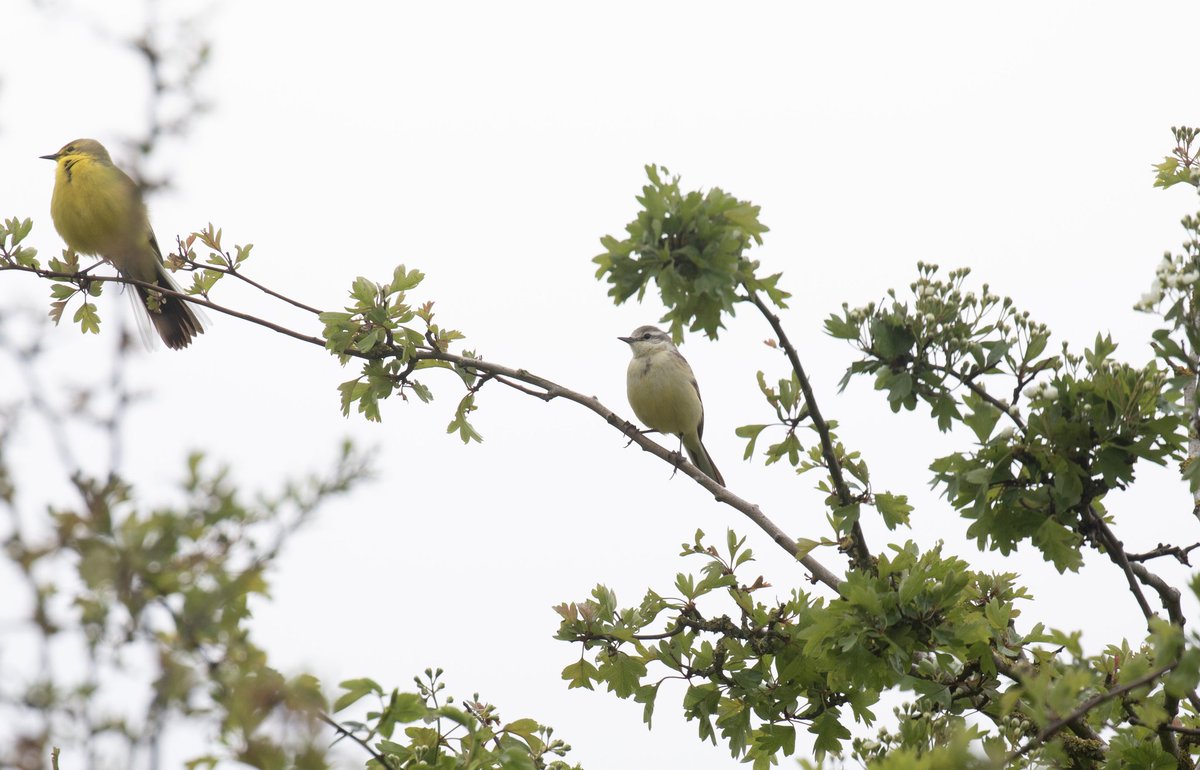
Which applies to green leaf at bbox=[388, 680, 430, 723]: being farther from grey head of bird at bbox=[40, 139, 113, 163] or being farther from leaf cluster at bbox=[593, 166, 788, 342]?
grey head of bird at bbox=[40, 139, 113, 163]

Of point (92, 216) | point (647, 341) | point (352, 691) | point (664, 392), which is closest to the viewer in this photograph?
point (352, 691)

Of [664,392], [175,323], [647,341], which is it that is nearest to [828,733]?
[664,392]

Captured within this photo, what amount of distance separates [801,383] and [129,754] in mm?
3233

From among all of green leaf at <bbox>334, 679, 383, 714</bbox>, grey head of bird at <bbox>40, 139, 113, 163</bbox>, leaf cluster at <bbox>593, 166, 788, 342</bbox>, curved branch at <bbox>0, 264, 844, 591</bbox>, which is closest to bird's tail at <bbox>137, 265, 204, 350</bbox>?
grey head of bird at <bbox>40, 139, 113, 163</bbox>

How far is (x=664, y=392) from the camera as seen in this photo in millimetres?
9586

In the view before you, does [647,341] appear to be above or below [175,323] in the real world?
above

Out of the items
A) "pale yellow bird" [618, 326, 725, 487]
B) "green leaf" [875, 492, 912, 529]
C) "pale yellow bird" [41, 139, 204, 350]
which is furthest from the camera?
"pale yellow bird" [618, 326, 725, 487]

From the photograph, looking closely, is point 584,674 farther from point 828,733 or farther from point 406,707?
point 406,707

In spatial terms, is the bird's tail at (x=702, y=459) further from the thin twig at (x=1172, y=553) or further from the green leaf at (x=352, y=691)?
the green leaf at (x=352, y=691)

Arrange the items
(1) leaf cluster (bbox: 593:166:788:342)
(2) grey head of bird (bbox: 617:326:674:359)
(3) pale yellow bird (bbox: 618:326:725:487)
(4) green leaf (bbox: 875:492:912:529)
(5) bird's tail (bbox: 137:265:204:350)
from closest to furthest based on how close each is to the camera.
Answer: (1) leaf cluster (bbox: 593:166:788:342) < (4) green leaf (bbox: 875:492:912:529) < (5) bird's tail (bbox: 137:265:204:350) < (3) pale yellow bird (bbox: 618:326:725:487) < (2) grey head of bird (bbox: 617:326:674:359)

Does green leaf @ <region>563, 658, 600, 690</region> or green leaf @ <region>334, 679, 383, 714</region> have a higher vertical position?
green leaf @ <region>563, 658, 600, 690</region>

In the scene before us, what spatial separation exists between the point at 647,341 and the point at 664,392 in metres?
0.87

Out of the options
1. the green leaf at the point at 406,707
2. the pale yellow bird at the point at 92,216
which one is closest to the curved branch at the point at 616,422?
the green leaf at the point at 406,707

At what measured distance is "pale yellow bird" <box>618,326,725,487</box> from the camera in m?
9.62
